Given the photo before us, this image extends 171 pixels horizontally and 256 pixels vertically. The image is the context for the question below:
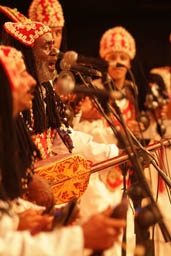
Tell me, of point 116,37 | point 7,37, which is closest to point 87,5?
point 116,37

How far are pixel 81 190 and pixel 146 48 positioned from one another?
4.91 meters

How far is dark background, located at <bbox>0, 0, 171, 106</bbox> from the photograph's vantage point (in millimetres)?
7316

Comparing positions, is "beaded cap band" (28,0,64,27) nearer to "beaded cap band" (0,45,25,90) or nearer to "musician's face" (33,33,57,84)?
"musician's face" (33,33,57,84)

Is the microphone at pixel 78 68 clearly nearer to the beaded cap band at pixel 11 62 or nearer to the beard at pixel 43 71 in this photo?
the beaded cap band at pixel 11 62

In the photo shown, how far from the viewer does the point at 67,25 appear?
7293mm

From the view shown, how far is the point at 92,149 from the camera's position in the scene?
4.17m

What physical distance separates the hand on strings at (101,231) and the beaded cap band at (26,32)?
5.79ft

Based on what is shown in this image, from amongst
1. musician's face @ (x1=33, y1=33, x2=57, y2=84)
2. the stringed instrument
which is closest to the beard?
musician's face @ (x1=33, y1=33, x2=57, y2=84)

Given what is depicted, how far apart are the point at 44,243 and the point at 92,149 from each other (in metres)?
2.16

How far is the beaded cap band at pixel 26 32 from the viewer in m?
3.47

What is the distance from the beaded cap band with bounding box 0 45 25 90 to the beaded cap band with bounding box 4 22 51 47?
89 cm

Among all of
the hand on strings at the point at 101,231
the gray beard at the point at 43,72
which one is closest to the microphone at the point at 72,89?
the hand on strings at the point at 101,231

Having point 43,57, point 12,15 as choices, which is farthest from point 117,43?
point 43,57

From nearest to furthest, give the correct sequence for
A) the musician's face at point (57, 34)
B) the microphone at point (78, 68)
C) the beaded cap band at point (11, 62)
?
the beaded cap band at point (11, 62) < the microphone at point (78, 68) < the musician's face at point (57, 34)
